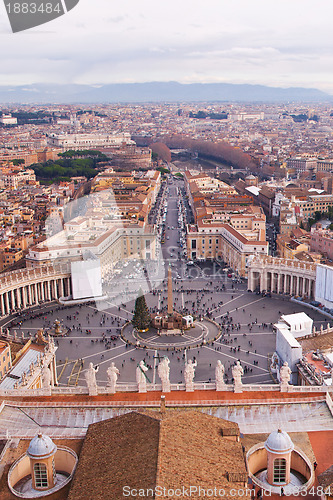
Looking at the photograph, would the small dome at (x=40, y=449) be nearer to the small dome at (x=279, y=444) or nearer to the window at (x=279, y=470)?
the small dome at (x=279, y=444)

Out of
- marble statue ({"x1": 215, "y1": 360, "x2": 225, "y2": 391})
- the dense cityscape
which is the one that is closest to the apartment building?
the dense cityscape

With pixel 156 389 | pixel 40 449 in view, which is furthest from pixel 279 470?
pixel 156 389

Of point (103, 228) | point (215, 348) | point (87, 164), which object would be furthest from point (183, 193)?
point (215, 348)

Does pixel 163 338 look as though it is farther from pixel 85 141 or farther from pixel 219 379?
pixel 85 141

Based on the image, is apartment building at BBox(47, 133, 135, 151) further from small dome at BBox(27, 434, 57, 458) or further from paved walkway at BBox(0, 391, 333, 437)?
small dome at BBox(27, 434, 57, 458)

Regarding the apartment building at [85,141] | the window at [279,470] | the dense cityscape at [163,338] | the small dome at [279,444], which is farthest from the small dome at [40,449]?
the apartment building at [85,141]

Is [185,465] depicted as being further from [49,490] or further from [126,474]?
[49,490]
